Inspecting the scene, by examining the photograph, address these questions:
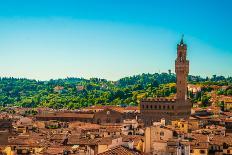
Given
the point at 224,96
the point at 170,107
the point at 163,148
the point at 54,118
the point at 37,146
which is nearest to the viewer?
the point at 163,148

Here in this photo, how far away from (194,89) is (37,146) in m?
111

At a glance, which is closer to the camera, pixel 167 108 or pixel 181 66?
pixel 167 108

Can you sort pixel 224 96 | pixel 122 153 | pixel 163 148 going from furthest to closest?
pixel 224 96
pixel 163 148
pixel 122 153

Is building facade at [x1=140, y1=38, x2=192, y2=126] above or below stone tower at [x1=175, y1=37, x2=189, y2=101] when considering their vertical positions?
below

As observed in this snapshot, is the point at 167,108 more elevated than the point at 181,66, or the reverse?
the point at 181,66

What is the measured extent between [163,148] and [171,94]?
319 ft

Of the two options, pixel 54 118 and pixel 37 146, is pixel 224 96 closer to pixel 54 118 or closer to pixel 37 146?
pixel 54 118

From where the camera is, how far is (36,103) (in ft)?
560

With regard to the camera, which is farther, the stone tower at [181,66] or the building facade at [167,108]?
the stone tower at [181,66]

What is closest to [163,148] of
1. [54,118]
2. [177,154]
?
[177,154]

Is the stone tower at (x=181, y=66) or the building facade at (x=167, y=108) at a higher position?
the stone tower at (x=181, y=66)

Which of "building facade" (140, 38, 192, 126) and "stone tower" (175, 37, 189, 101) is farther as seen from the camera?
"stone tower" (175, 37, 189, 101)

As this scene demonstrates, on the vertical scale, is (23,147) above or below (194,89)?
below

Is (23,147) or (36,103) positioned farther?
(36,103)
